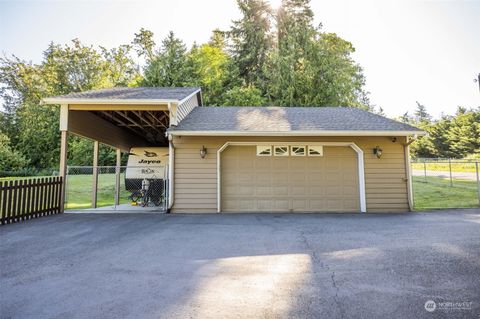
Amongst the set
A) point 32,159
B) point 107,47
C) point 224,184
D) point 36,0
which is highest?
point 107,47

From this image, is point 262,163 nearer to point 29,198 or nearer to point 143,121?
point 143,121

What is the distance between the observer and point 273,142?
26.5ft

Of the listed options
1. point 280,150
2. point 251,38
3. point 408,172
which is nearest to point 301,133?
point 280,150

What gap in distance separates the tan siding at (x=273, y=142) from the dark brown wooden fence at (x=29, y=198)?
363 centimetres

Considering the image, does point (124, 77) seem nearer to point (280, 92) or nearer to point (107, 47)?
point (107, 47)

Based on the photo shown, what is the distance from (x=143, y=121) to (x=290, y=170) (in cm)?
676

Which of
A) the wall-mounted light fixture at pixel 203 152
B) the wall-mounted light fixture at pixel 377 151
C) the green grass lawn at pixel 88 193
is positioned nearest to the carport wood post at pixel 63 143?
the green grass lawn at pixel 88 193

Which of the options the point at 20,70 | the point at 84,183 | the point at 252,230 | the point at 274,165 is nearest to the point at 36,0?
the point at 84,183

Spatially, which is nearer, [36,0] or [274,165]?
[274,165]

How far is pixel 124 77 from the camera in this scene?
2775 centimetres

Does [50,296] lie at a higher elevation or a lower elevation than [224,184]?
lower

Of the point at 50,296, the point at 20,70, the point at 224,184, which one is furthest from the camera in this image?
the point at 20,70

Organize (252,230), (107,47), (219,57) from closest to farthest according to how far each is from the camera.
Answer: (252,230) < (219,57) < (107,47)

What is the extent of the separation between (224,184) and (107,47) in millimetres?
26621
